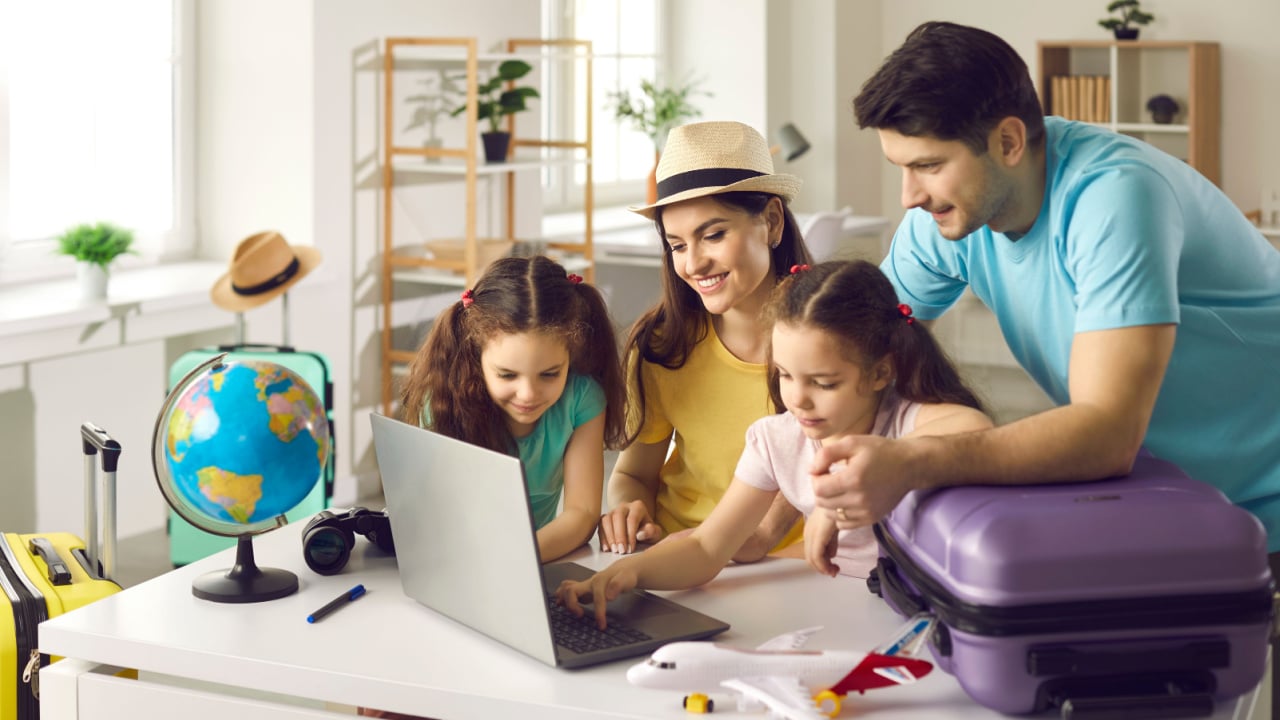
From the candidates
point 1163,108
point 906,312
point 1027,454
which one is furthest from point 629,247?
point 1027,454

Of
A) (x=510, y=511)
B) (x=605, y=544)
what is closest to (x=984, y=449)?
(x=510, y=511)

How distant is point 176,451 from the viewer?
1526 mm

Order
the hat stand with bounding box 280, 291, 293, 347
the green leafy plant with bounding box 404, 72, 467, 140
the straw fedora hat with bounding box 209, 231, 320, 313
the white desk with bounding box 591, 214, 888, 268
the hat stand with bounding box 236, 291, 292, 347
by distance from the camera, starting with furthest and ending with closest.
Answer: the white desk with bounding box 591, 214, 888, 268 < the green leafy plant with bounding box 404, 72, 467, 140 < the hat stand with bounding box 280, 291, 293, 347 < the hat stand with bounding box 236, 291, 292, 347 < the straw fedora hat with bounding box 209, 231, 320, 313

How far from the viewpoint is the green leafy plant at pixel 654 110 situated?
590cm

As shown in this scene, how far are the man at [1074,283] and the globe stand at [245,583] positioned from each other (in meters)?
0.65

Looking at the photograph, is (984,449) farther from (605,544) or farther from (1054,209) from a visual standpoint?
(605,544)

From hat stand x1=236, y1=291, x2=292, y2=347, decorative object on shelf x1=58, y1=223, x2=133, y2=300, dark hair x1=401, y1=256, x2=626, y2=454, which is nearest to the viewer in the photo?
dark hair x1=401, y1=256, x2=626, y2=454

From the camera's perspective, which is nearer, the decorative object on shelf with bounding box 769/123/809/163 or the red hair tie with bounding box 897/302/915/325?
the red hair tie with bounding box 897/302/915/325

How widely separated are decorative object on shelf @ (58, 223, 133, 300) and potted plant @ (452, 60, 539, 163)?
1.38m

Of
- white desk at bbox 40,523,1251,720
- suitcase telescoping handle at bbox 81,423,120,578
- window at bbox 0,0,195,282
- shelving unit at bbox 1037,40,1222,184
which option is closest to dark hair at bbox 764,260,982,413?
white desk at bbox 40,523,1251,720

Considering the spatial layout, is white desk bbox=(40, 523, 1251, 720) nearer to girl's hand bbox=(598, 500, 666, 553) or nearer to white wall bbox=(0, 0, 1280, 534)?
girl's hand bbox=(598, 500, 666, 553)

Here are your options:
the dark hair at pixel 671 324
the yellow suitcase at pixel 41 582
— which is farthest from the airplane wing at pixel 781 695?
the yellow suitcase at pixel 41 582

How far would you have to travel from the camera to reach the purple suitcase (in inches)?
46.2

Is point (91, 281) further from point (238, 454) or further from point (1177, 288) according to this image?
point (1177, 288)
